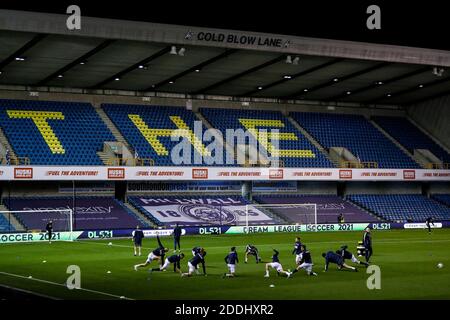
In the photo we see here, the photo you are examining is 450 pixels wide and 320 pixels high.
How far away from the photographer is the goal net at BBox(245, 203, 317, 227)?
66625 mm

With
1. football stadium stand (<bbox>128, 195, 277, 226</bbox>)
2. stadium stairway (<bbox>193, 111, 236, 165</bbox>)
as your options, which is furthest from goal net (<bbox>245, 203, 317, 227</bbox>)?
stadium stairway (<bbox>193, 111, 236, 165</bbox>)

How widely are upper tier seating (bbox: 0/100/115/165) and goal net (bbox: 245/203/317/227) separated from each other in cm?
1447

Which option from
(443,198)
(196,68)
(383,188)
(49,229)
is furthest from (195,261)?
(443,198)

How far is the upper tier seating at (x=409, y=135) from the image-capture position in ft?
262

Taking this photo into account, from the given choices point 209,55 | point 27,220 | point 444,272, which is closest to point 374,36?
point 444,272

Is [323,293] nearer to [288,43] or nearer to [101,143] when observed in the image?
[288,43]

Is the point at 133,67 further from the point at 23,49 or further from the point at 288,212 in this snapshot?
the point at 288,212

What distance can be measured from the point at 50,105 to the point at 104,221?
13.4 metres

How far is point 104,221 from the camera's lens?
59.1m

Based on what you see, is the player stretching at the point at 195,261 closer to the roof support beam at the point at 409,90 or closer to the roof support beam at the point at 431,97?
the roof support beam at the point at 409,90

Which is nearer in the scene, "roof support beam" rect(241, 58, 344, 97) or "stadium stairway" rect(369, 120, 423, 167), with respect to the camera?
"roof support beam" rect(241, 58, 344, 97)

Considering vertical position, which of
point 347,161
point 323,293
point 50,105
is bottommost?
point 323,293

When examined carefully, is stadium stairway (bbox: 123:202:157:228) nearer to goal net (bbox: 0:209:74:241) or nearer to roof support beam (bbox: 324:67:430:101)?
goal net (bbox: 0:209:74:241)

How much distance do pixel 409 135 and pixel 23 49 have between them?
148ft
